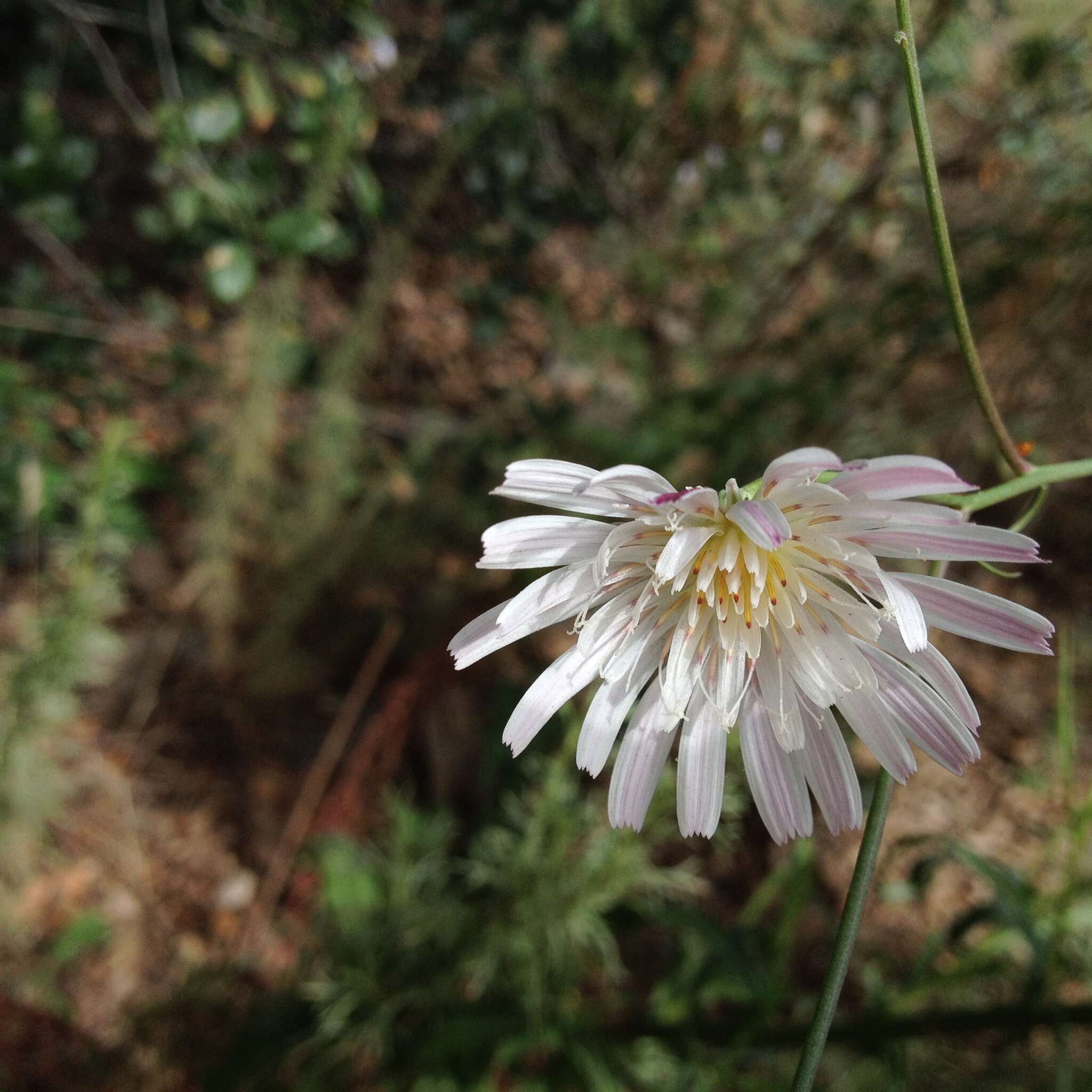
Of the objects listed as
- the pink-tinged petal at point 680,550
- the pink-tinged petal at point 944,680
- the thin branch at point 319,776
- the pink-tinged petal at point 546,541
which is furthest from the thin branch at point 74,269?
the pink-tinged petal at point 944,680

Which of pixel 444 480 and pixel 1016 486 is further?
pixel 444 480

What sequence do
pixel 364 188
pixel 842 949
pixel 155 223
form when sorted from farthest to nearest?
1. pixel 155 223
2. pixel 364 188
3. pixel 842 949

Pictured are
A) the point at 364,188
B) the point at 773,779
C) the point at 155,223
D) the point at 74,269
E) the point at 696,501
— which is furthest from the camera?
the point at 74,269

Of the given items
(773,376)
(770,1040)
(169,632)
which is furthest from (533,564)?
(169,632)

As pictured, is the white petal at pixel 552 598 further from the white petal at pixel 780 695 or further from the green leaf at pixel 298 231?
the green leaf at pixel 298 231

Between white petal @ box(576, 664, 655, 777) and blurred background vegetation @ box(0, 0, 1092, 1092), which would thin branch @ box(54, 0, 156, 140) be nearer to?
blurred background vegetation @ box(0, 0, 1092, 1092)

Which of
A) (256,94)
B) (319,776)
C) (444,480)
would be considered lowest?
(319,776)

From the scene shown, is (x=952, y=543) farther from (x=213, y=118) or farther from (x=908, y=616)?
(x=213, y=118)

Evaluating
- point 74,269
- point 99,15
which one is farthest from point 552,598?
point 74,269
